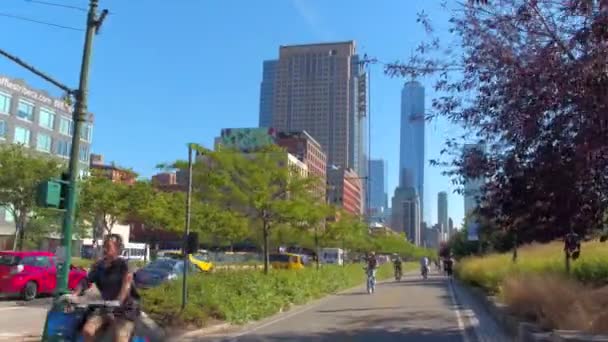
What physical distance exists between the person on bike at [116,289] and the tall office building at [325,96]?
30.7 metres

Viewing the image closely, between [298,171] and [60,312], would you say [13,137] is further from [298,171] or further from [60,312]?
[60,312]

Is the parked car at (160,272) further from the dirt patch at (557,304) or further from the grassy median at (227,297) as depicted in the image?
the dirt patch at (557,304)

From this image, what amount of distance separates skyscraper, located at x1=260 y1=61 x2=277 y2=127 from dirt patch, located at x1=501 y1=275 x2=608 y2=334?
4424 cm

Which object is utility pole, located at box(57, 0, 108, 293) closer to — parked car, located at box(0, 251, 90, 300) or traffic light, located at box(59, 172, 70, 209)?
traffic light, located at box(59, 172, 70, 209)

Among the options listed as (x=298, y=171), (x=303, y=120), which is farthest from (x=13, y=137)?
(x=298, y=171)

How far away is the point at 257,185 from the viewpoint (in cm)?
2530

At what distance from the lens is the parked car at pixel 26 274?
21.9 m

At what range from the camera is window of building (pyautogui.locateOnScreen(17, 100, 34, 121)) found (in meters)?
78.1

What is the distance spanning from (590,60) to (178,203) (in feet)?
112

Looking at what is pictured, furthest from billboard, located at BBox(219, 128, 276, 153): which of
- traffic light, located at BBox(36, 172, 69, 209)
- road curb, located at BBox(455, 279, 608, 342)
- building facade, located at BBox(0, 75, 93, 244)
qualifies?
building facade, located at BBox(0, 75, 93, 244)

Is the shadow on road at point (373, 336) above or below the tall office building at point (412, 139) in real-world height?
below

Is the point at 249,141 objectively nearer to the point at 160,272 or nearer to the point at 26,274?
the point at 160,272

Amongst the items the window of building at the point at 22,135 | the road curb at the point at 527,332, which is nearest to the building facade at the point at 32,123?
the window of building at the point at 22,135

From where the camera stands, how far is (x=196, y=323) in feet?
48.3
